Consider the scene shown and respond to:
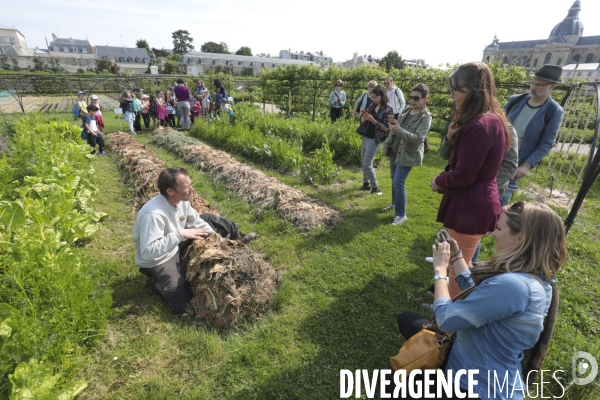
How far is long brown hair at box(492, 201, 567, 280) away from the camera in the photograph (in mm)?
1514

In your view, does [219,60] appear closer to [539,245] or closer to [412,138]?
[412,138]

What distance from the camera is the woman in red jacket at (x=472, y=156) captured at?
7.41 feet

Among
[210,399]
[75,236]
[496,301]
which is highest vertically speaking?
[496,301]

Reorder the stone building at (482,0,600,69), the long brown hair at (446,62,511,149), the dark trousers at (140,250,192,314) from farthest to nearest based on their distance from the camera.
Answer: the stone building at (482,0,600,69)
the dark trousers at (140,250,192,314)
the long brown hair at (446,62,511,149)

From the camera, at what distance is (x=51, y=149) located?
5.11 m

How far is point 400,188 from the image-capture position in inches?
181

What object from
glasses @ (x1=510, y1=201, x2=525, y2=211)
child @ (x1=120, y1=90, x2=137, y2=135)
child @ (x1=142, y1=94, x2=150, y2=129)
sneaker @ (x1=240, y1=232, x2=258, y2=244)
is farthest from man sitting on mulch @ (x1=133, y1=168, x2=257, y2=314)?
child @ (x1=142, y1=94, x2=150, y2=129)

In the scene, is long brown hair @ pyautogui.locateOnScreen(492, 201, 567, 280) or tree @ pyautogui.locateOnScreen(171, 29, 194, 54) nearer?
long brown hair @ pyautogui.locateOnScreen(492, 201, 567, 280)

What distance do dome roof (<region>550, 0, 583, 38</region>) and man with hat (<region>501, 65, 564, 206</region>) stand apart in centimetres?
11694

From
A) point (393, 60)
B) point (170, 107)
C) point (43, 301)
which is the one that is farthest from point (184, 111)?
point (393, 60)

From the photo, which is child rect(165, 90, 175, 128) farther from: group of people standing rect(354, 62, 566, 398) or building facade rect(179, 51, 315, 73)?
building facade rect(179, 51, 315, 73)

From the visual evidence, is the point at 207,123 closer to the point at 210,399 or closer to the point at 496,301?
the point at 210,399

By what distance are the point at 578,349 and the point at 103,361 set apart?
4.16 metres

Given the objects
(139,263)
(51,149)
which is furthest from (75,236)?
(51,149)
